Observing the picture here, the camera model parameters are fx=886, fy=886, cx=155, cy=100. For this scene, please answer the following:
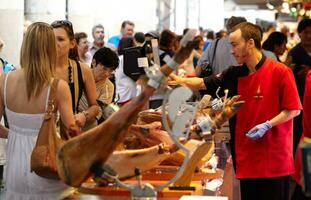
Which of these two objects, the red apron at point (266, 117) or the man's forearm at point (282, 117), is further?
the red apron at point (266, 117)

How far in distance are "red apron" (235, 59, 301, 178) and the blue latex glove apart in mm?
154

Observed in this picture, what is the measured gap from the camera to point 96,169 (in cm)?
372

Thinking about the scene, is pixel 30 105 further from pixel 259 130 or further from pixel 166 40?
pixel 166 40

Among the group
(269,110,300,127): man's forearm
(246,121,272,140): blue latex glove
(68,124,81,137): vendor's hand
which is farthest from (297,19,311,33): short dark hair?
(68,124,81,137): vendor's hand

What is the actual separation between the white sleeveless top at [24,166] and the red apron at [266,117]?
2049 mm

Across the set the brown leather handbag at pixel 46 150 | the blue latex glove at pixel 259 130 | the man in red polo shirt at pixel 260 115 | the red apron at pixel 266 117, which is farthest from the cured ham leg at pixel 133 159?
the red apron at pixel 266 117

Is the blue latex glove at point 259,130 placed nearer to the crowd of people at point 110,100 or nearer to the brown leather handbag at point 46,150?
the crowd of people at point 110,100

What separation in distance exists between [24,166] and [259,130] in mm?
2039

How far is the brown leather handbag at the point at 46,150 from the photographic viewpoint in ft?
16.4

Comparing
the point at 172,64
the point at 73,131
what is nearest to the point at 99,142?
the point at 172,64

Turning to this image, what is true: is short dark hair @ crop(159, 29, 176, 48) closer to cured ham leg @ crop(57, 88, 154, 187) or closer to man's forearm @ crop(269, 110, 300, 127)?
man's forearm @ crop(269, 110, 300, 127)

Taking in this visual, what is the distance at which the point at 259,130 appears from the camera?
6.54 metres

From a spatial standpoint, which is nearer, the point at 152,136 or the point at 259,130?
the point at 152,136

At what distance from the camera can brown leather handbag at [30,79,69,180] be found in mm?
4992
